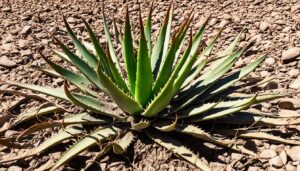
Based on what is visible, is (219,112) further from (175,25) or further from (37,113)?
(175,25)

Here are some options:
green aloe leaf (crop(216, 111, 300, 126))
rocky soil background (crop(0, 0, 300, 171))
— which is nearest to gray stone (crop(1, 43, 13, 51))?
rocky soil background (crop(0, 0, 300, 171))

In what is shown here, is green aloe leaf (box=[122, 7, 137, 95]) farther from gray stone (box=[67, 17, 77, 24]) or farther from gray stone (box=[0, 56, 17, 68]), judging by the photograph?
gray stone (box=[67, 17, 77, 24])

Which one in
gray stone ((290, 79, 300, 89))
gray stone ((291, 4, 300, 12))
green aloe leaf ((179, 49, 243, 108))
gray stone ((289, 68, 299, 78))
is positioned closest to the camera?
green aloe leaf ((179, 49, 243, 108))

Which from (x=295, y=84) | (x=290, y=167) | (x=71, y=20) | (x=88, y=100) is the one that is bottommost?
(x=290, y=167)

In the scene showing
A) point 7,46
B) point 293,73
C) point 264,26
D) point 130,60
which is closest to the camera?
point 130,60

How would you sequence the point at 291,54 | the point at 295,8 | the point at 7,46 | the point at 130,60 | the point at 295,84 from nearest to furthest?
the point at 130,60, the point at 295,84, the point at 291,54, the point at 7,46, the point at 295,8

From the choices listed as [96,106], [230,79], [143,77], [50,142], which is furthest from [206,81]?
[50,142]

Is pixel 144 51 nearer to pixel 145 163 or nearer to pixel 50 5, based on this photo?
pixel 145 163

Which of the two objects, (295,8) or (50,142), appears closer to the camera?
(50,142)
